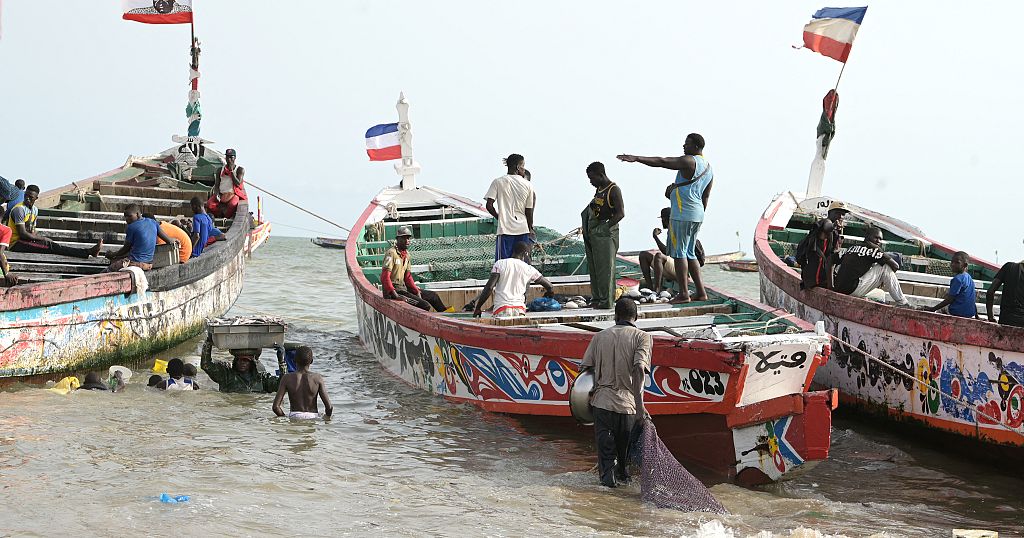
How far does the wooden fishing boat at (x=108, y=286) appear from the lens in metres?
11.4

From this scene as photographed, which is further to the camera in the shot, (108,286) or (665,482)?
(108,286)

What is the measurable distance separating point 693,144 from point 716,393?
3.23 meters

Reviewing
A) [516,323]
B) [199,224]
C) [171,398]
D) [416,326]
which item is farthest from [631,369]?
[199,224]

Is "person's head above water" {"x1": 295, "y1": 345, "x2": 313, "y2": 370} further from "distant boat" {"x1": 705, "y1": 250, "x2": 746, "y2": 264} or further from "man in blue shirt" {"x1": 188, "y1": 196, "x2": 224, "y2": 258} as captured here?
"distant boat" {"x1": 705, "y1": 250, "x2": 746, "y2": 264}

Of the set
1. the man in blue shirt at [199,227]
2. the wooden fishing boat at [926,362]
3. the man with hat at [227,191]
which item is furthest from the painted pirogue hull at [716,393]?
the man with hat at [227,191]

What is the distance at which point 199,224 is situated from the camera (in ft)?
51.7

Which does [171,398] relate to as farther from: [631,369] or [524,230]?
[631,369]

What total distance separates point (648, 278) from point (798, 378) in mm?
4043

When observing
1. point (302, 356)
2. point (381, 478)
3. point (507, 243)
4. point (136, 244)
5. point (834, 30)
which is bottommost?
point (381, 478)

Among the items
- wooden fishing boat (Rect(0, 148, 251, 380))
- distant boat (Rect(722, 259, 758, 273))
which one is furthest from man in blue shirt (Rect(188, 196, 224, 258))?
distant boat (Rect(722, 259, 758, 273))

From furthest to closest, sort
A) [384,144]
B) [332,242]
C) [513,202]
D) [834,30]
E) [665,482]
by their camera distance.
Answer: [332,242]
[384,144]
[834,30]
[513,202]
[665,482]

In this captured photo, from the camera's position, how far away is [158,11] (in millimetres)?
21203

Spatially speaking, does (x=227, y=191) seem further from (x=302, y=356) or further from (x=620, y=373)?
(x=620, y=373)

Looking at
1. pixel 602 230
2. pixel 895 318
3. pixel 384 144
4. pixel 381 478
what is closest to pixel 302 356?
pixel 381 478
